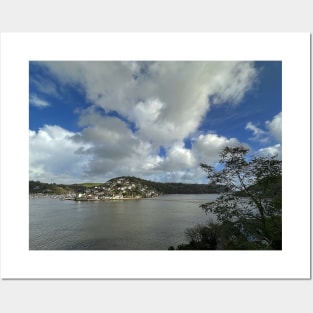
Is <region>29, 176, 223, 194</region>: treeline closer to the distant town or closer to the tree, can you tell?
the distant town

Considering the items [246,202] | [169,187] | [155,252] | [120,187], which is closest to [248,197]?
[246,202]

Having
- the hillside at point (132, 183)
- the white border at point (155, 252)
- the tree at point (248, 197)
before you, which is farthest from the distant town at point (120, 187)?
the white border at point (155, 252)

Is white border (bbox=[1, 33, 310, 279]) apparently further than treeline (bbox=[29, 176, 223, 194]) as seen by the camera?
No

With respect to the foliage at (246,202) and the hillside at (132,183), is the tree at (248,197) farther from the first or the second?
the hillside at (132,183)

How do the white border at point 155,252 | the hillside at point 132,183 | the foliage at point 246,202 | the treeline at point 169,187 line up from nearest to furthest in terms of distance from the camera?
the white border at point 155,252
the foliage at point 246,202
the treeline at point 169,187
the hillside at point 132,183

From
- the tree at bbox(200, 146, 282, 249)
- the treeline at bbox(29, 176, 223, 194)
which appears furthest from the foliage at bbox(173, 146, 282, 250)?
the treeline at bbox(29, 176, 223, 194)
